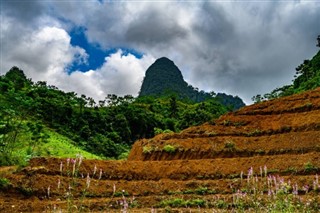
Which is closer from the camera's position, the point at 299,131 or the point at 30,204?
the point at 30,204

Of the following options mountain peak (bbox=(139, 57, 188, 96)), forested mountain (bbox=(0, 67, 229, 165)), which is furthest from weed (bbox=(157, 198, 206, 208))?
mountain peak (bbox=(139, 57, 188, 96))

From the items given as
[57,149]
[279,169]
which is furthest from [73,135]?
[279,169]

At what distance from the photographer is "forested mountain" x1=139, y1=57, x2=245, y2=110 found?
146887 millimetres

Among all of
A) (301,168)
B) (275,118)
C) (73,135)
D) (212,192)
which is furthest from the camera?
(73,135)

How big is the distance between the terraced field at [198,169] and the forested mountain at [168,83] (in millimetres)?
118251

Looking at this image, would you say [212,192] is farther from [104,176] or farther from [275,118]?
[275,118]

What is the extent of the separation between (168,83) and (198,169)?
137953 millimetres

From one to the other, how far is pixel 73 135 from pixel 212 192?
1153 inches

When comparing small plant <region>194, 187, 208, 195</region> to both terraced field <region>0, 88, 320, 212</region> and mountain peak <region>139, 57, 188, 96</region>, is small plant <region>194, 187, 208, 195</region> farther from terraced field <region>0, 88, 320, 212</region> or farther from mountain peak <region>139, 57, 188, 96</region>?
mountain peak <region>139, 57, 188, 96</region>

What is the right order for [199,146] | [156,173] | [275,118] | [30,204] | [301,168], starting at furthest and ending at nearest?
[275,118]
[199,146]
[156,173]
[301,168]
[30,204]

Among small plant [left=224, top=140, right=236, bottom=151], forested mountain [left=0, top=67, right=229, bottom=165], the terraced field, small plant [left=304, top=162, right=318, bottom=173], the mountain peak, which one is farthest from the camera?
the mountain peak

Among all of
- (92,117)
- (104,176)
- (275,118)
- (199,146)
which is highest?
(92,117)

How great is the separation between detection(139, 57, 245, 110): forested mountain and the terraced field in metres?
118

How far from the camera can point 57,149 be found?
2941cm
